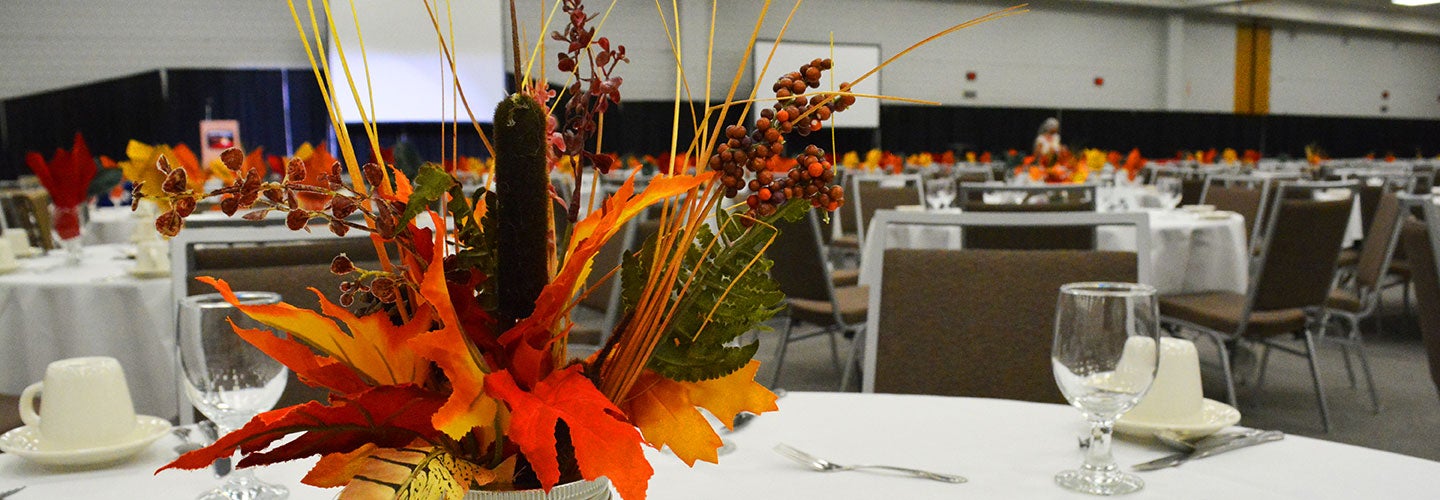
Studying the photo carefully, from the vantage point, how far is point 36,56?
1070 cm

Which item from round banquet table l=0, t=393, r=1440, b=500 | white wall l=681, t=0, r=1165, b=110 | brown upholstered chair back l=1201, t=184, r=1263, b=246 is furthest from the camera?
white wall l=681, t=0, r=1165, b=110

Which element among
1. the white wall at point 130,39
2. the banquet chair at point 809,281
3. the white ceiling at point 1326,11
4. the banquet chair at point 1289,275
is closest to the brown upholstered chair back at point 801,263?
the banquet chair at point 809,281

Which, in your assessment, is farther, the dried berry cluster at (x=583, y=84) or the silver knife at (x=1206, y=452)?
the silver knife at (x=1206, y=452)

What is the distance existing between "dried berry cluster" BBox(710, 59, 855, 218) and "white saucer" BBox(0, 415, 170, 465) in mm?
728

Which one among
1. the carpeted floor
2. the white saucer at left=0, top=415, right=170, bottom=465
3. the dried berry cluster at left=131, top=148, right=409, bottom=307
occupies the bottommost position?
the carpeted floor

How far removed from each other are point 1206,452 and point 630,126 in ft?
40.9

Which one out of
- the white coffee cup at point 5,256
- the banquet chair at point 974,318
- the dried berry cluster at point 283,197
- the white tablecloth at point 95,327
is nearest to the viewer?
the dried berry cluster at point 283,197

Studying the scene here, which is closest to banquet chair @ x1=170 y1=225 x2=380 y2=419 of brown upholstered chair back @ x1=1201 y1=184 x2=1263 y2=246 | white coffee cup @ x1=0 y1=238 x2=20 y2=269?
white coffee cup @ x1=0 y1=238 x2=20 y2=269

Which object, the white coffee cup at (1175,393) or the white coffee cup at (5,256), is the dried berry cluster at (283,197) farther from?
the white coffee cup at (5,256)

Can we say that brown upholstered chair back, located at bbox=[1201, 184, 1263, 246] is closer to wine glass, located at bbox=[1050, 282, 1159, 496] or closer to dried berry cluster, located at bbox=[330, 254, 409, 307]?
wine glass, located at bbox=[1050, 282, 1159, 496]

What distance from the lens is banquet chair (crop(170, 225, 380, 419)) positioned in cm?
167

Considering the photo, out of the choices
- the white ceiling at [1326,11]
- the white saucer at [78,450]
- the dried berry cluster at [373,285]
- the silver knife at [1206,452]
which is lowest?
the silver knife at [1206,452]

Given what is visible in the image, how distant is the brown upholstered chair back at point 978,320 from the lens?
164cm

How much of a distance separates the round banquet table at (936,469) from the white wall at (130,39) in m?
10.7
